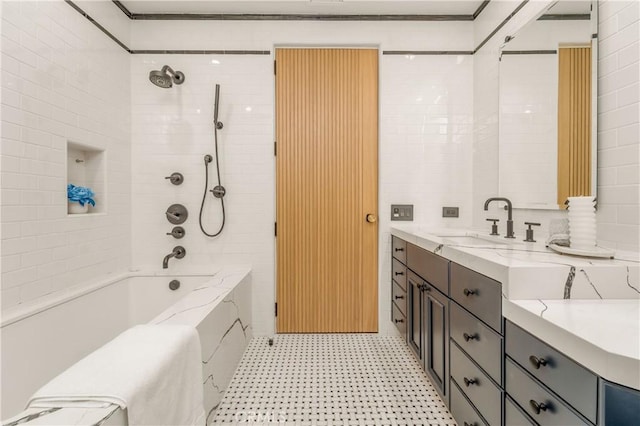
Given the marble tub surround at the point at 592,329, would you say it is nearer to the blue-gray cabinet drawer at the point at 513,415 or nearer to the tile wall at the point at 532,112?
the blue-gray cabinet drawer at the point at 513,415

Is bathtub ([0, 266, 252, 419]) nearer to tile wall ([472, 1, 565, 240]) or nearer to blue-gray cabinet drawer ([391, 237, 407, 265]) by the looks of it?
blue-gray cabinet drawer ([391, 237, 407, 265])

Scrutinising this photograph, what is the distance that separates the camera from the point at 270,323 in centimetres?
255

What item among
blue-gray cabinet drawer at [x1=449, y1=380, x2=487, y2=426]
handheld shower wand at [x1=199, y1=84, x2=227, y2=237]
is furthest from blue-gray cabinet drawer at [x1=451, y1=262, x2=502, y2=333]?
handheld shower wand at [x1=199, y1=84, x2=227, y2=237]

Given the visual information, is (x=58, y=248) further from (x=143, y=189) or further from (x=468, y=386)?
(x=468, y=386)

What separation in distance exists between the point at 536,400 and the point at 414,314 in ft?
3.62

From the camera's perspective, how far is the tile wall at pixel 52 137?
153cm

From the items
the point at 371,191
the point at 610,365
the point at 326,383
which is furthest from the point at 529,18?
the point at 326,383

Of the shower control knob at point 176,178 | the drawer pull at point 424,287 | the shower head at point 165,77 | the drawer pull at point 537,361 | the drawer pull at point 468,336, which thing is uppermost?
the shower head at point 165,77

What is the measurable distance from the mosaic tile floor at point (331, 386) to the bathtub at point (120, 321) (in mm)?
140

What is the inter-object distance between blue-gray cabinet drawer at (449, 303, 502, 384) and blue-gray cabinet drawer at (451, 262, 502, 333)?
0.04 meters

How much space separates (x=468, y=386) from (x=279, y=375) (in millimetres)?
1149

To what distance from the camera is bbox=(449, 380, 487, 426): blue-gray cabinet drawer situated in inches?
50.0

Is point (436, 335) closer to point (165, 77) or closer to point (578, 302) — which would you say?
point (578, 302)

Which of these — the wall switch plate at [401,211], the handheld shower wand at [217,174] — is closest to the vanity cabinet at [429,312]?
the wall switch plate at [401,211]
